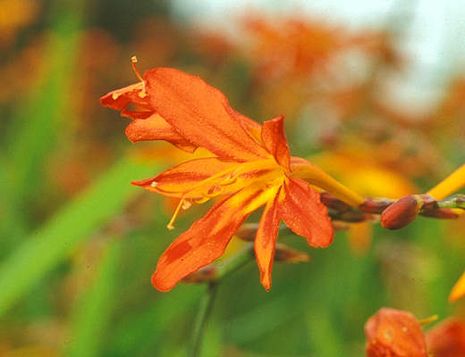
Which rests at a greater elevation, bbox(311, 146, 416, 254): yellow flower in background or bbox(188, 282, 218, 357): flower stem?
bbox(188, 282, 218, 357): flower stem

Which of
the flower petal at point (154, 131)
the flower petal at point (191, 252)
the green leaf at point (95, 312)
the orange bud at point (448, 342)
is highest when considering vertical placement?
the flower petal at point (154, 131)

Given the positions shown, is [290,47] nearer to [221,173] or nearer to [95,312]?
[95,312]

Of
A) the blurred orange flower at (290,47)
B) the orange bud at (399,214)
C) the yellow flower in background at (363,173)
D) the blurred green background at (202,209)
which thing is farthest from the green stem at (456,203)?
the blurred orange flower at (290,47)

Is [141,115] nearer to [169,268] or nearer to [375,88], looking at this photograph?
[169,268]

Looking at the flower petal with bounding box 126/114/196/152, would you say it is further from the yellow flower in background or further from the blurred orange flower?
the blurred orange flower

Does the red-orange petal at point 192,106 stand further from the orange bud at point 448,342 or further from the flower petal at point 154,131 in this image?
the orange bud at point 448,342

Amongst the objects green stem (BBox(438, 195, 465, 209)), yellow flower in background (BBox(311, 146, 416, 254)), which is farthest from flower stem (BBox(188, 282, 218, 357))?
yellow flower in background (BBox(311, 146, 416, 254))

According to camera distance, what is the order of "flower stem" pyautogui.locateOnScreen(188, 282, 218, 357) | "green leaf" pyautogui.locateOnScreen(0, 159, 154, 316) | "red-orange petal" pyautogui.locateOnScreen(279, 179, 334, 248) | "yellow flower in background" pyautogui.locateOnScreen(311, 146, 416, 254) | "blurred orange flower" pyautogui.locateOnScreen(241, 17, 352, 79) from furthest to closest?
1. "blurred orange flower" pyautogui.locateOnScreen(241, 17, 352, 79)
2. "yellow flower in background" pyautogui.locateOnScreen(311, 146, 416, 254)
3. "green leaf" pyautogui.locateOnScreen(0, 159, 154, 316)
4. "flower stem" pyautogui.locateOnScreen(188, 282, 218, 357)
5. "red-orange petal" pyautogui.locateOnScreen(279, 179, 334, 248)
